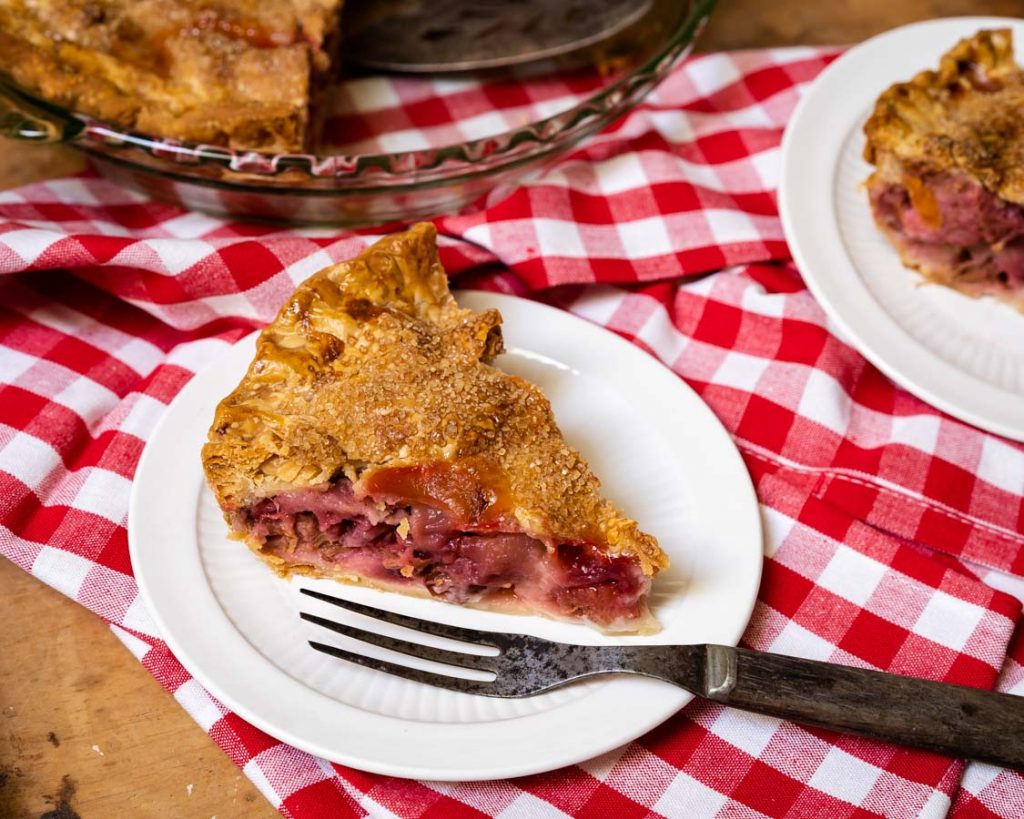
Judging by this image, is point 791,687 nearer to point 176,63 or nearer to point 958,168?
point 958,168

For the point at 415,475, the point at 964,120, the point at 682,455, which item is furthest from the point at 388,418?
the point at 964,120

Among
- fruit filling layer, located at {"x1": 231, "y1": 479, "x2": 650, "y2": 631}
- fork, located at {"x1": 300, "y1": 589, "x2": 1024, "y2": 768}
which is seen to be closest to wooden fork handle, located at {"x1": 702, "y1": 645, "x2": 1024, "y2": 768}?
fork, located at {"x1": 300, "y1": 589, "x2": 1024, "y2": 768}

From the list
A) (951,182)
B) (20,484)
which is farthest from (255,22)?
(951,182)

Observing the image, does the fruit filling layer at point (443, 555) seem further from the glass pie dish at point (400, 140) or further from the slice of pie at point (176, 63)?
the slice of pie at point (176, 63)

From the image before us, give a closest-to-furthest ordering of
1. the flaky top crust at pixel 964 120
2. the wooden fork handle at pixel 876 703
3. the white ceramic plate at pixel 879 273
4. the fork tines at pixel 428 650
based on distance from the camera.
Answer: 1. the wooden fork handle at pixel 876 703
2. the fork tines at pixel 428 650
3. the white ceramic plate at pixel 879 273
4. the flaky top crust at pixel 964 120

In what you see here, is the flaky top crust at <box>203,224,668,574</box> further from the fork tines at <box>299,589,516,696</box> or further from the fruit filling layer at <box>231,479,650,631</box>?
the fork tines at <box>299,589,516,696</box>

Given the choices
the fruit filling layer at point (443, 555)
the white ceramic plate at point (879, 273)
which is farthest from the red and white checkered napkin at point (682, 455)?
the fruit filling layer at point (443, 555)

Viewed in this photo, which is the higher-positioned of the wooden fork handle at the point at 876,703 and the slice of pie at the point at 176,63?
the slice of pie at the point at 176,63
